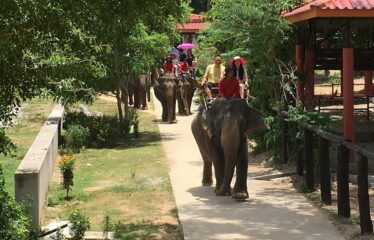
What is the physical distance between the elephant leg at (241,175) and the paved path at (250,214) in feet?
0.42

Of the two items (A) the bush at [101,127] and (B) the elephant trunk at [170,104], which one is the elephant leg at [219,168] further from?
(B) the elephant trunk at [170,104]

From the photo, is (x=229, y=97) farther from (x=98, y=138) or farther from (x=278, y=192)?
(x=98, y=138)

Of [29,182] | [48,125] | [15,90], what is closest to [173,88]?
[48,125]

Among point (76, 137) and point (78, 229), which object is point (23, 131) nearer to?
point (76, 137)

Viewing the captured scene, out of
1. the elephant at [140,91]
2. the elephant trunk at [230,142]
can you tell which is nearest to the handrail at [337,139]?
the elephant trunk at [230,142]

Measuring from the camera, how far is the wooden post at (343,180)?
7.98 metres

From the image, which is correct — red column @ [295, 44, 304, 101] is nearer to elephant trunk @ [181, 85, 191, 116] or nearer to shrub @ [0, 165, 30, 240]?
shrub @ [0, 165, 30, 240]

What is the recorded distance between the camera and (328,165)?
9.12m

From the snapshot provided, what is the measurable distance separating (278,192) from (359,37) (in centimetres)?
805

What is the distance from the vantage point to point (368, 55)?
14719mm

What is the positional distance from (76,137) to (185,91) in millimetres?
7501

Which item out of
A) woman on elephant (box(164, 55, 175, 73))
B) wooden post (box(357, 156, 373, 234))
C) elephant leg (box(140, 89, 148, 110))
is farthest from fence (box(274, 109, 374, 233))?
elephant leg (box(140, 89, 148, 110))

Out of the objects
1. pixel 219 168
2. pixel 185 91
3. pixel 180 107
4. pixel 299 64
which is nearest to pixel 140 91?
pixel 180 107

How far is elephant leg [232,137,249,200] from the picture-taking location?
9094 millimetres
